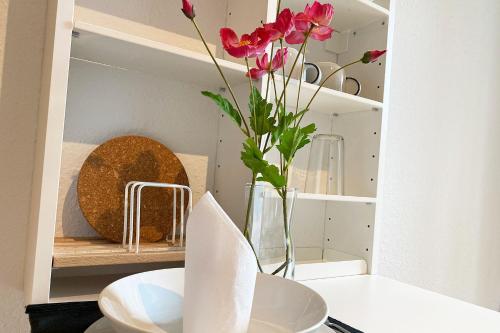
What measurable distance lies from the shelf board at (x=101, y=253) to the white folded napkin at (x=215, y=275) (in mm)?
292

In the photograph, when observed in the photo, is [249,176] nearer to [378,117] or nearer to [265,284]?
[265,284]

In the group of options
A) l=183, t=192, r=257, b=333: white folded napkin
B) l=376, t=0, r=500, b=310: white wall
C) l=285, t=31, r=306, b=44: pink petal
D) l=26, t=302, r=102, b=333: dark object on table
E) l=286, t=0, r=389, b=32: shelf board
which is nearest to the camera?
l=183, t=192, r=257, b=333: white folded napkin

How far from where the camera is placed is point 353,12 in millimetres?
1069

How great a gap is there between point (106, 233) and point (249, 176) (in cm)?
33

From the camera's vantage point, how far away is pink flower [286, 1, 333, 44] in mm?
565

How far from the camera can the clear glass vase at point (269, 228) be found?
70cm

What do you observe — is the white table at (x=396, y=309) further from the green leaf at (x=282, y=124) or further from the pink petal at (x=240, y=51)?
the pink petal at (x=240, y=51)

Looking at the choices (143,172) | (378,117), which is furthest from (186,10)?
(378,117)

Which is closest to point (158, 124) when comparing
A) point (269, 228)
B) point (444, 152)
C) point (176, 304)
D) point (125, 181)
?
point (125, 181)

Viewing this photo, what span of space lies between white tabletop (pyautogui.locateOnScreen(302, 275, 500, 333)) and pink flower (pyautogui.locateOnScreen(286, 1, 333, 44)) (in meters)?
0.51

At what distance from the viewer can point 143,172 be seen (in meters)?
0.87

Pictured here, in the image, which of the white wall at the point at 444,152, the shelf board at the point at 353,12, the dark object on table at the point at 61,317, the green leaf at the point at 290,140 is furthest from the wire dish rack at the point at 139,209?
the white wall at the point at 444,152

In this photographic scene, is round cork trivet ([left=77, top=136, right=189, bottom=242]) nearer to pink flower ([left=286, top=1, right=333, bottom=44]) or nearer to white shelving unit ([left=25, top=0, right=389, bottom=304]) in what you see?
white shelving unit ([left=25, top=0, right=389, bottom=304])

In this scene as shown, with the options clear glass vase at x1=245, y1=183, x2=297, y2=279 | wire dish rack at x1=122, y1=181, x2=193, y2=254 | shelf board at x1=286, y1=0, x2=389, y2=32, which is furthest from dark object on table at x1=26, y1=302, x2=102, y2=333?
shelf board at x1=286, y1=0, x2=389, y2=32
